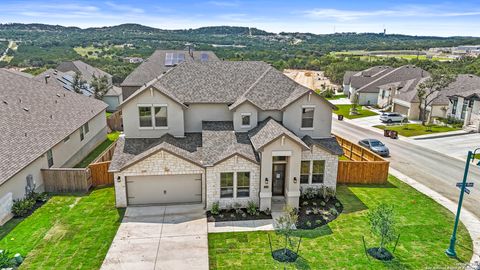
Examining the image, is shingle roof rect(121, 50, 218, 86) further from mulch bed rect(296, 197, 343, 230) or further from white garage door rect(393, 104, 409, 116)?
mulch bed rect(296, 197, 343, 230)

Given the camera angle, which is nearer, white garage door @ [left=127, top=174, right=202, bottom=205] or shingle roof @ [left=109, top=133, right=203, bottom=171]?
shingle roof @ [left=109, top=133, right=203, bottom=171]

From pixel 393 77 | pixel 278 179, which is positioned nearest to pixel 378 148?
pixel 278 179

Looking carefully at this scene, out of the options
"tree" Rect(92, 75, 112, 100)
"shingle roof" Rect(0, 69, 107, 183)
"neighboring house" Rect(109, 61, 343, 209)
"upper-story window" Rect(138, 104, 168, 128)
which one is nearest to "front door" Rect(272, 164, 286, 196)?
"neighboring house" Rect(109, 61, 343, 209)

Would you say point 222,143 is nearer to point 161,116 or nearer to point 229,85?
point 161,116

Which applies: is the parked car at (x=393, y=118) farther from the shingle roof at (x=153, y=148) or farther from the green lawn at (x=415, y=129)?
the shingle roof at (x=153, y=148)

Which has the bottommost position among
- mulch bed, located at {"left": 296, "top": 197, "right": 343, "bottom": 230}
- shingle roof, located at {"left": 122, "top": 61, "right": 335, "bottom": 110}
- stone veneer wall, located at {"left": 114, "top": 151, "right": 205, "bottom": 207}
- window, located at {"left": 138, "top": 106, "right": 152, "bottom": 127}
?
mulch bed, located at {"left": 296, "top": 197, "right": 343, "bottom": 230}

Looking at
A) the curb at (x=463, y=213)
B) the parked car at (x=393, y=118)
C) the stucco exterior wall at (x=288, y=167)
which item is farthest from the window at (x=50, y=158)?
the parked car at (x=393, y=118)
